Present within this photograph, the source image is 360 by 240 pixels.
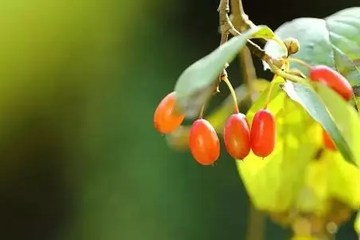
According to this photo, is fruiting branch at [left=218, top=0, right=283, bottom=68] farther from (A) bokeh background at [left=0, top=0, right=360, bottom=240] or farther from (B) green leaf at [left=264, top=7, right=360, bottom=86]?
(A) bokeh background at [left=0, top=0, right=360, bottom=240]

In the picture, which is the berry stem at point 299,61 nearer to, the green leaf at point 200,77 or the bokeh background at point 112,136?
the green leaf at point 200,77

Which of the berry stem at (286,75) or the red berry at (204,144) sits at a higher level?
the berry stem at (286,75)

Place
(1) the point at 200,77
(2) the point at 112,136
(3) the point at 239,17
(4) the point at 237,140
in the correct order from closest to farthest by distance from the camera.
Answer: (1) the point at 200,77, (4) the point at 237,140, (3) the point at 239,17, (2) the point at 112,136

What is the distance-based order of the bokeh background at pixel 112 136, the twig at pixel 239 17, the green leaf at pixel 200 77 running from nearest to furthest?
1. the green leaf at pixel 200 77
2. the twig at pixel 239 17
3. the bokeh background at pixel 112 136

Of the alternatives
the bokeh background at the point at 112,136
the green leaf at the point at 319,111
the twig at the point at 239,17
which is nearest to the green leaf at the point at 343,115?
the green leaf at the point at 319,111

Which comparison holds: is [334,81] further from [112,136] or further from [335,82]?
[112,136]

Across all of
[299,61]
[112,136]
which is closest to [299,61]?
[299,61]
